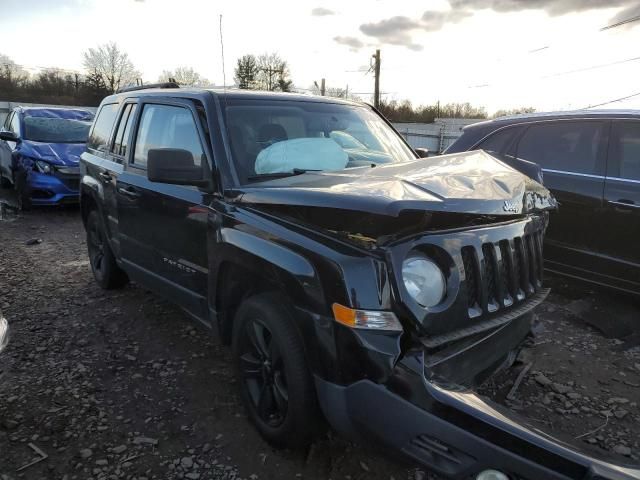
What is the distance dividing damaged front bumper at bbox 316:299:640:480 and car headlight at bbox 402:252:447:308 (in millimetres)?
202

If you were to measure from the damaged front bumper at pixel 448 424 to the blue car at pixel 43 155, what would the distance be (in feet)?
26.6

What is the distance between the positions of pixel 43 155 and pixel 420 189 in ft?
27.9

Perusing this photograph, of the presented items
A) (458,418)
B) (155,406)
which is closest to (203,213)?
(155,406)

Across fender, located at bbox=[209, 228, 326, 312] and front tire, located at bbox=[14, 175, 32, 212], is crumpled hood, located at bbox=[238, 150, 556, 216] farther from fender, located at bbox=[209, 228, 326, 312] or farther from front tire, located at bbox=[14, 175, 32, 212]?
front tire, located at bbox=[14, 175, 32, 212]

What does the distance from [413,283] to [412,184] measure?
0.48 m

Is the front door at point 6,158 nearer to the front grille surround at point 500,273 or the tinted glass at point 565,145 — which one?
the tinted glass at point 565,145

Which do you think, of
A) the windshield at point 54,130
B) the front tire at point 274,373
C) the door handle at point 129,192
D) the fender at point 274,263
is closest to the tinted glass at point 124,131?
the door handle at point 129,192

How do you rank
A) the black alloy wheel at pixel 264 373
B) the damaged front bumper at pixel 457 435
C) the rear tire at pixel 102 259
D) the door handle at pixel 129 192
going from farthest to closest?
the rear tire at pixel 102 259
the door handle at pixel 129 192
the black alloy wheel at pixel 264 373
the damaged front bumper at pixel 457 435

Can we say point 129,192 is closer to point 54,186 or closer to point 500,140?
point 500,140

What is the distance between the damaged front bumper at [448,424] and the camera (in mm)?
1584

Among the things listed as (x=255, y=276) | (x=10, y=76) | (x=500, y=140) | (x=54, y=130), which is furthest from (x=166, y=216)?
(x=10, y=76)

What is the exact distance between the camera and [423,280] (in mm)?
2025

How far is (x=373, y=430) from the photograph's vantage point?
77.3 inches

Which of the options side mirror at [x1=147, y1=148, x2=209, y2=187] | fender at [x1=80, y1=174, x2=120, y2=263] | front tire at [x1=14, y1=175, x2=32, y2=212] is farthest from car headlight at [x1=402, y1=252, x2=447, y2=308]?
front tire at [x1=14, y1=175, x2=32, y2=212]
